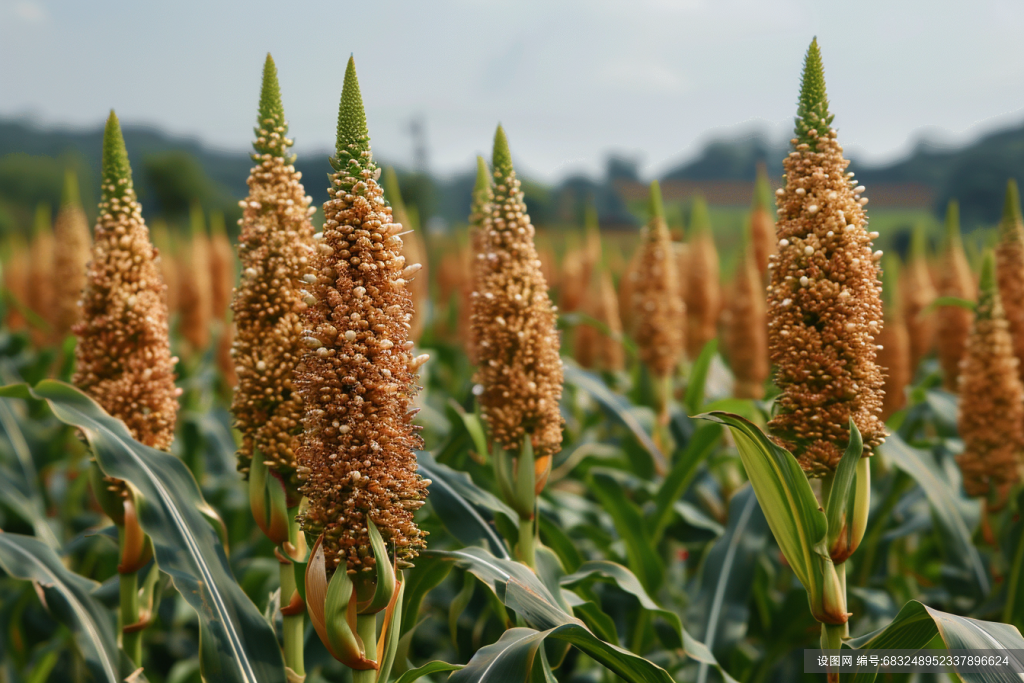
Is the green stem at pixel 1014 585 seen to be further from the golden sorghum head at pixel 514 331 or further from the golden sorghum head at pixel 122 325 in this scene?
the golden sorghum head at pixel 122 325

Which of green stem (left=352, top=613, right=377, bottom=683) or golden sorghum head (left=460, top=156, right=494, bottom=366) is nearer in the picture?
green stem (left=352, top=613, right=377, bottom=683)

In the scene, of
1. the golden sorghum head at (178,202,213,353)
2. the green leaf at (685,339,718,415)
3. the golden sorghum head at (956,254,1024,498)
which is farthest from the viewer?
the golden sorghum head at (178,202,213,353)

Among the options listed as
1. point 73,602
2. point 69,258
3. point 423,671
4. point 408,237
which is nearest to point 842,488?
point 423,671

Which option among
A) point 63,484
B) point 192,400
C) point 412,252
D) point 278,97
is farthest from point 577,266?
point 278,97

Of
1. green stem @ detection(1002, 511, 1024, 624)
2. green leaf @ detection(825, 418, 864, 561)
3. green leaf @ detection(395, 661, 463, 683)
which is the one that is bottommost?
green stem @ detection(1002, 511, 1024, 624)

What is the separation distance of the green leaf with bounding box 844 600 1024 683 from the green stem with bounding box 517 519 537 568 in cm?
126

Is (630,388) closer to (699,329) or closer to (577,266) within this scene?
(699,329)

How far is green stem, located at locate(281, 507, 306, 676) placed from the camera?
240 centimetres

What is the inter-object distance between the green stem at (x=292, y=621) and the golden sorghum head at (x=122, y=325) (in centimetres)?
76

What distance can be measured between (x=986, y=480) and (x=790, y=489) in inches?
91.7

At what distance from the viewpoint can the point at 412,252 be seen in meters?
6.55

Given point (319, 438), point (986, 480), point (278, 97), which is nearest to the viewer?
point (319, 438)

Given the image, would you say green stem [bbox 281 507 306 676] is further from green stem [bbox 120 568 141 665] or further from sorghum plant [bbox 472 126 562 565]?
sorghum plant [bbox 472 126 562 565]

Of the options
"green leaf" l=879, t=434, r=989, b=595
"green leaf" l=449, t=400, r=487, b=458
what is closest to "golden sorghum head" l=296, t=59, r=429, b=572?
"green leaf" l=449, t=400, r=487, b=458
